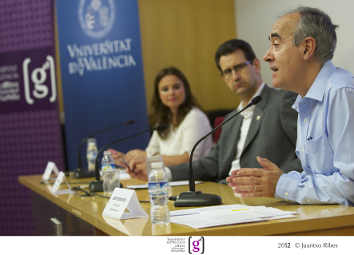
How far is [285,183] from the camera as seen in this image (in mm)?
1845

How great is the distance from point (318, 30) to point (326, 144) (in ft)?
1.46

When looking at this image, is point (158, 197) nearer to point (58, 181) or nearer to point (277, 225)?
point (277, 225)

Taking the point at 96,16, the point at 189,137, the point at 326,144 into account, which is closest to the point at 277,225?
the point at 326,144

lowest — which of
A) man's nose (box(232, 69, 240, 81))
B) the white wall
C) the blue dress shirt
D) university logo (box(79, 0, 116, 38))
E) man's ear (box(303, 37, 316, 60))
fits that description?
the blue dress shirt

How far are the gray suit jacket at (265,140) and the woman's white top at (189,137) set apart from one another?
633 mm

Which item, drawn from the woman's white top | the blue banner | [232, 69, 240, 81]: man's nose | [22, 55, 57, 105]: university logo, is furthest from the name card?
[22, 55, 57, 105]: university logo

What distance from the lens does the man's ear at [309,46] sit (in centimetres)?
197

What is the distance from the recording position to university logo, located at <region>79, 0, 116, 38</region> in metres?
4.74

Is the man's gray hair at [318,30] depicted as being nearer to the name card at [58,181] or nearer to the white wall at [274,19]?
the white wall at [274,19]

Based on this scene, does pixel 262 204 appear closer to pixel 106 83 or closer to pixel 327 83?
pixel 327 83

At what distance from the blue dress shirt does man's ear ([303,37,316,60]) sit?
0.07m

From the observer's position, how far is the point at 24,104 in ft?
16.6
